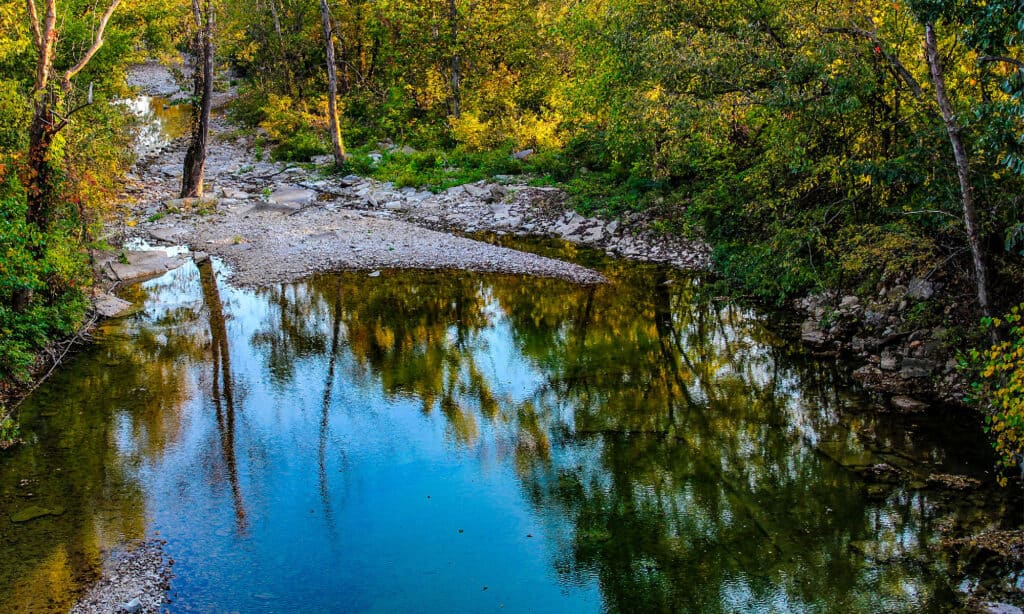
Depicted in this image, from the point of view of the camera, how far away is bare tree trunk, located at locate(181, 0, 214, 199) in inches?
1018

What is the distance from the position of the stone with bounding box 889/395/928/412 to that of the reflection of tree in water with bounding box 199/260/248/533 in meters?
11.2

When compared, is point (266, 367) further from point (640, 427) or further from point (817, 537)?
point (817, 537)

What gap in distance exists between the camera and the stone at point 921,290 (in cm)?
1438

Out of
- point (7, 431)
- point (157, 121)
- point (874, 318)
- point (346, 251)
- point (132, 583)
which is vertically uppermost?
point (157, 121)

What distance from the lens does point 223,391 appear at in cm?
1457

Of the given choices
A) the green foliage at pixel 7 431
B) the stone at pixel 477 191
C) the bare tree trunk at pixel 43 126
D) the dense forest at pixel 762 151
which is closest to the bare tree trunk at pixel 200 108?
the dense forest at pixel 762 151

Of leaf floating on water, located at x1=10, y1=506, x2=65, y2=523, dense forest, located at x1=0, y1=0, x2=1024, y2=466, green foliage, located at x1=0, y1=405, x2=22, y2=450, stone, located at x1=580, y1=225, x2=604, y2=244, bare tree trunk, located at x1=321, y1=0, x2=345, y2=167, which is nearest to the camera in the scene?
leaf floating on water, located at x1=10, y1=506, x2=65, y2=523

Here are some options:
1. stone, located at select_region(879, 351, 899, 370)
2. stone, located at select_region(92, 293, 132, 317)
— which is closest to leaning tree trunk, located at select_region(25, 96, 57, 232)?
stone, located at select_region(92, 293, 132, 317)

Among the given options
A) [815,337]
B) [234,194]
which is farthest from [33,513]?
[234,194]

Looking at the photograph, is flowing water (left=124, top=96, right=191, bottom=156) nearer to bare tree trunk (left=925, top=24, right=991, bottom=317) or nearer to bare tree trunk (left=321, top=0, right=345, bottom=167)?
bare tree trunk (left=321, top=0, right=345, bottom=167)

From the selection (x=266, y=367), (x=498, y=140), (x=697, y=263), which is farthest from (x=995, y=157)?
(x=498, y=140)

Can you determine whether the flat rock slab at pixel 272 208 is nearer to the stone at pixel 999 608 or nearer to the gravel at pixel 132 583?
the gravel at pixel 132 583

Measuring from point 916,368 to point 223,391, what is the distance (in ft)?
43.8

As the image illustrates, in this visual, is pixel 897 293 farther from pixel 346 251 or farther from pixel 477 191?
pixel 477 191
